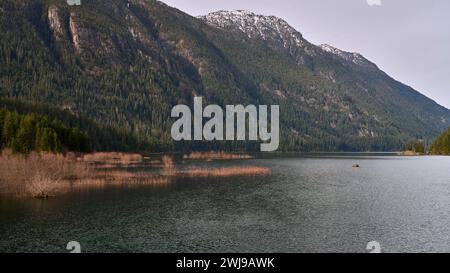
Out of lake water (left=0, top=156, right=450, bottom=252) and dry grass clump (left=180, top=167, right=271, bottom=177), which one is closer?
lake water (left=0, top=156, right=450, bottom=252)

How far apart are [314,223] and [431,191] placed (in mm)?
43966

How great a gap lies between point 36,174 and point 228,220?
141 feet

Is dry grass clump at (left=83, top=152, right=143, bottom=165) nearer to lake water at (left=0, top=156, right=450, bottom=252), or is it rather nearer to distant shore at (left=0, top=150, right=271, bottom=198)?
distant shore at (left=0, top=150, right=271, bottom=198)

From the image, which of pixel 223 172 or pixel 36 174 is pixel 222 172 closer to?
pixel 223 172

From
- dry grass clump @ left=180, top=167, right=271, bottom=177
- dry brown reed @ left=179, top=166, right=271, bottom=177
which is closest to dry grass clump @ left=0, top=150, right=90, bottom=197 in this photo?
dry brown reed @ left=179, top=166, right=271, bottom=177

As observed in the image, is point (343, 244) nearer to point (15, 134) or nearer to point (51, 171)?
point (51, 171)

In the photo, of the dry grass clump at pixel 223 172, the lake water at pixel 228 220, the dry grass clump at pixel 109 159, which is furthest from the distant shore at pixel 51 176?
the dry grass clump at pixel 109 159

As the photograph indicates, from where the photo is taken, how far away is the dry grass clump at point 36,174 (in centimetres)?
7106

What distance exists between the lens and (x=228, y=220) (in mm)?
54688

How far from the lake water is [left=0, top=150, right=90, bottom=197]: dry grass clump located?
4.27 metres

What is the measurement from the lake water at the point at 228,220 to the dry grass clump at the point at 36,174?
4.27 m

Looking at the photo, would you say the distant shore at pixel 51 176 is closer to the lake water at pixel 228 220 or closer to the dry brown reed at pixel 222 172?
the dry brown reed at pixel 222 172

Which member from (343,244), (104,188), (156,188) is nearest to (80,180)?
(104,188)

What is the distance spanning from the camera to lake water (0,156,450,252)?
42.7 meters
